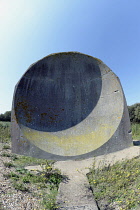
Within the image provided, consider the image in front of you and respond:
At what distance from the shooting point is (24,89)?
23.8ft

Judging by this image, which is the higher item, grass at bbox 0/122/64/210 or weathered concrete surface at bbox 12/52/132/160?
weathered concrete surface at bbox 12/52/132/160

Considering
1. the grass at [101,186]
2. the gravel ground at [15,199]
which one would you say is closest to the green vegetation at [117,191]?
the grass at [101,186]

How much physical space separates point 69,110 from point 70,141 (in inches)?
66.8

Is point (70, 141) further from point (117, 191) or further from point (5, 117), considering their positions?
point (5, 117)

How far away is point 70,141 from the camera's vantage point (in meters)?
6.89

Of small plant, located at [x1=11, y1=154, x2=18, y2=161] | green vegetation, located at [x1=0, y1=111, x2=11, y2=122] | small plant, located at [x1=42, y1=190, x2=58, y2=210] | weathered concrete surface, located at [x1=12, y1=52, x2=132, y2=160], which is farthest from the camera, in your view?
green vegetation, located at [x1=0, y1=111, x2=11, y2=122]

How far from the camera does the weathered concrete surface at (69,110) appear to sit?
6.38m


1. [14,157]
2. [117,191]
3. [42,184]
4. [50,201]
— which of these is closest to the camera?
[50,201]

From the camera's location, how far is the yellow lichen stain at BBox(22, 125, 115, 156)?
6.38 m

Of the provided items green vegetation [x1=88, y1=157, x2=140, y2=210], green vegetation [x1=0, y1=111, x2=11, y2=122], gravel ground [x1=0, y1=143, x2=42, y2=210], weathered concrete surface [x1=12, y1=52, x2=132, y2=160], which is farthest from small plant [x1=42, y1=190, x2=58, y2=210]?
green vegetation [x1=0, y1=111, x2=11, y2=122]

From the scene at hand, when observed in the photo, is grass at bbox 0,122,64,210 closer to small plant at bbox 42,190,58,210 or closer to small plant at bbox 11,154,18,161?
small plant at bbox 42,190,58,210

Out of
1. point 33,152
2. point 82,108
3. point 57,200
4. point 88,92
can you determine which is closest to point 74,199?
point 57,200

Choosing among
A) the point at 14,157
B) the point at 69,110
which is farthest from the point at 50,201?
the point at 69,110

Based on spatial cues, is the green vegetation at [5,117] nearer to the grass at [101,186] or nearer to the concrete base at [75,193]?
the grass at [101,186]
